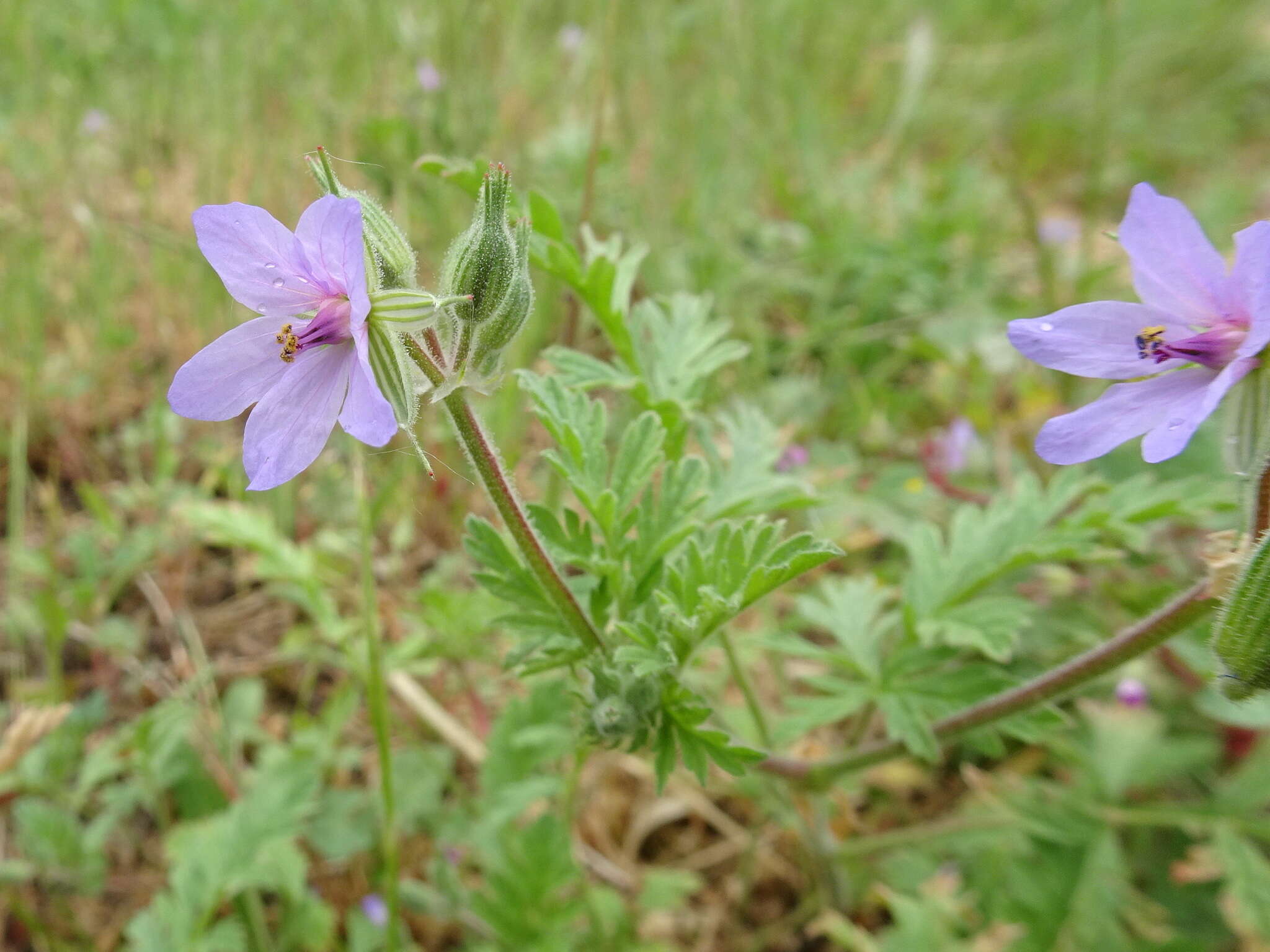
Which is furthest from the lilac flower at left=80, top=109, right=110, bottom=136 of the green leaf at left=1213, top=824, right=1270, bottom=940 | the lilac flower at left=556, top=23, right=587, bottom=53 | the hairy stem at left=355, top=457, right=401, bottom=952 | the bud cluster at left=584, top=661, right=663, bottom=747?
the green leaf at left=1213, top=824, right=1270, bottom=940

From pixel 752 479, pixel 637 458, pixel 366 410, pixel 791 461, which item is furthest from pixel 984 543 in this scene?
pixel 366 410

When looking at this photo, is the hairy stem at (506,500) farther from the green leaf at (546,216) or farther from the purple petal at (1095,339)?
the purple petal at (1095,339)

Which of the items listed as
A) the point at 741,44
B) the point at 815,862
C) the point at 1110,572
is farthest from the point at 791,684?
the point at 741,44

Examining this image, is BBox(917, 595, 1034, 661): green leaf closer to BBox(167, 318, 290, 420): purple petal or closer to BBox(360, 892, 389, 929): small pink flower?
BBox(167, 318, 290, 420): purple petal

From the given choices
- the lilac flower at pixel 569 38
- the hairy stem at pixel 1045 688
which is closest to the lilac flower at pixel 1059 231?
the lilac flower at pixel 569 38

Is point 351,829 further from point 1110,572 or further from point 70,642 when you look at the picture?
point 1110,572
